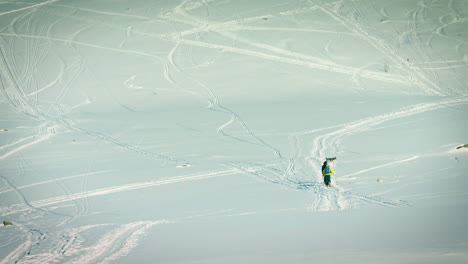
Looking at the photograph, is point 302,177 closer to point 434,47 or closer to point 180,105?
point 180,105

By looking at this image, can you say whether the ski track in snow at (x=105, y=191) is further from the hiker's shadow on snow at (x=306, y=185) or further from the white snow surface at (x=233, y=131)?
the hiker's shadow on snow at (x=306, y=185)

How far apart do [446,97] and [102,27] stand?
44.0 feet

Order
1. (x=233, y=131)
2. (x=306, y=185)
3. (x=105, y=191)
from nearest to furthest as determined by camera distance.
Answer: (x=306, y=185), (x=105, y=191), (x=233, y=131)

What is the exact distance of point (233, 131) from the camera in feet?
55.3

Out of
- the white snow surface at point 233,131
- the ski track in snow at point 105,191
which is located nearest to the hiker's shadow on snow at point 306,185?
the white snow surface at point 233,131

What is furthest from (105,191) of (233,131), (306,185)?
(233,131)

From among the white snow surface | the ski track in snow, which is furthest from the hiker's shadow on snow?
the ski track in snow

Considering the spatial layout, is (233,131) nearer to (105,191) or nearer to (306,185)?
(306,185)

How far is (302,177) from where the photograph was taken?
12.7 meters

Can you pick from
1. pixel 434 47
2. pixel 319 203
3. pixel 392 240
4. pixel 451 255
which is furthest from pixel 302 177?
pixel 434 47

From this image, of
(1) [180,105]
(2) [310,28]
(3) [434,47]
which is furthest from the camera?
(2) [310,28]

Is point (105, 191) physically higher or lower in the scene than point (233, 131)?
lower

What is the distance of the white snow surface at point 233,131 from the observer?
9.24 m

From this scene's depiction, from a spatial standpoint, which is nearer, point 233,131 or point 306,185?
point 306,185
